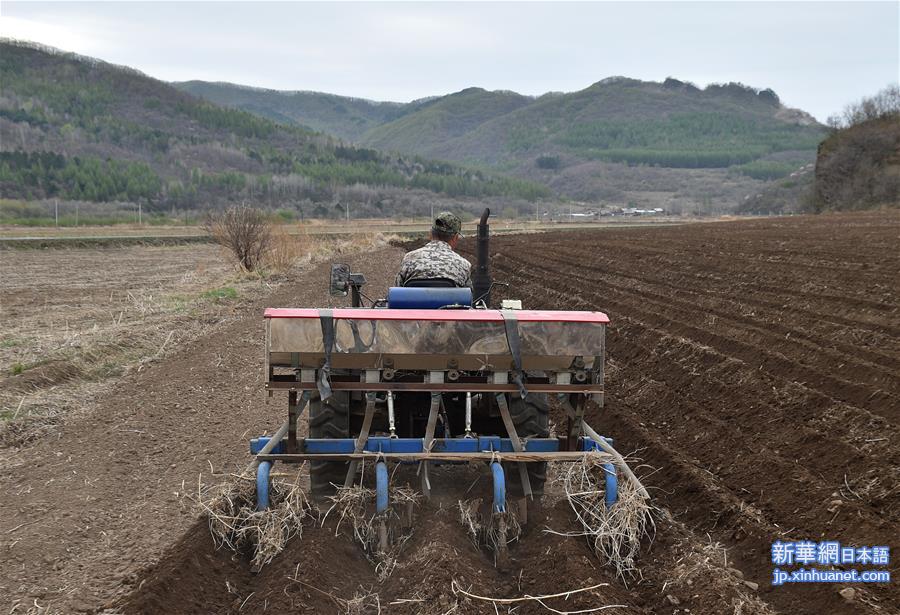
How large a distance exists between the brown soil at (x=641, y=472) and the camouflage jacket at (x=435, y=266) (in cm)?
185

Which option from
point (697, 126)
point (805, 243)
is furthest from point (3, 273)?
point (697, 126)

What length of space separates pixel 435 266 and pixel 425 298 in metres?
0.55

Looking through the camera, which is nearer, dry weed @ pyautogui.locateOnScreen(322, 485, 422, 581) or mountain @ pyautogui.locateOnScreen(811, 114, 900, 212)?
dry weed @ pyautogui.locateOnScreen(322, 485, 422, 581)

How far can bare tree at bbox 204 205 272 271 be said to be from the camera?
22516mm

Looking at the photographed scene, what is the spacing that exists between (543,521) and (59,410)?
537cm

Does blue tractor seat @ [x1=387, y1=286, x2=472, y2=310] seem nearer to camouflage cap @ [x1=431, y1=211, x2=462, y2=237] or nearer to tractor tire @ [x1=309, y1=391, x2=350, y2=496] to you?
tractor tire @ [x1=309, y1=391, x2=350, y2=496]

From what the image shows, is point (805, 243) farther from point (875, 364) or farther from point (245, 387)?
point (245, 387)

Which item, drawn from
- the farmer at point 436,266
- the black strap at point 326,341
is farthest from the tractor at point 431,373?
the farmer at point 436,266

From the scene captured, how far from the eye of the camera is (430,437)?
16.4 feet

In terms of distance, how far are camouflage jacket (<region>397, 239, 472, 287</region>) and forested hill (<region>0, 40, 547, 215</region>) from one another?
7284 centimetres

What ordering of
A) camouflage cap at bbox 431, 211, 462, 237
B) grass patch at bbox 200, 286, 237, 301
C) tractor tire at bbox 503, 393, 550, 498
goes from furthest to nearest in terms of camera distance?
grass patch at bbox 200, 286, 237, 301 < camouflage cap at bbox 431, 211, 462, 237 < tractor tire at bbox 503, 393, 550, 498

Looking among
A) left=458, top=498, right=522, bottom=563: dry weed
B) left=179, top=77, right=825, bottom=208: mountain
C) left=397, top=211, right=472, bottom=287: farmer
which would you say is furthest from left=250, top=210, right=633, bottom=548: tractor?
left=179, top=77, right=825, bottom=208: mountain

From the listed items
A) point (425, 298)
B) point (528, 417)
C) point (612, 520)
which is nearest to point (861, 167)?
point (528, 417)

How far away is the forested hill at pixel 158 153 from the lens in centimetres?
7650
